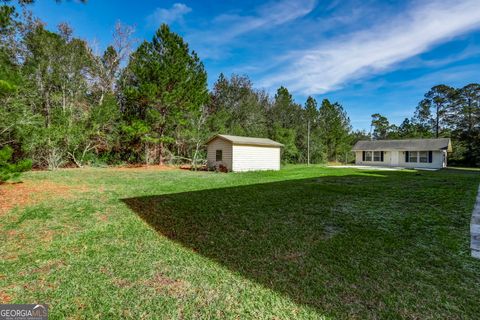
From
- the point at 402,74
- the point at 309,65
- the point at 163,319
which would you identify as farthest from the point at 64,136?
the point at 402,74

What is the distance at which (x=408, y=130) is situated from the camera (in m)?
38.3

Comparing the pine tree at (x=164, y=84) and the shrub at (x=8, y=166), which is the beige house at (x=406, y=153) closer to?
the pine tree at (x=164, y=84)

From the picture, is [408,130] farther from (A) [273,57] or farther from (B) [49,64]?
(B) [49,64]

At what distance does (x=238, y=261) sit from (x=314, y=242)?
1.21 metres

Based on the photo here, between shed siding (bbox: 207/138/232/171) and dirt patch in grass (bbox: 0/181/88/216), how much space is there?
861cm

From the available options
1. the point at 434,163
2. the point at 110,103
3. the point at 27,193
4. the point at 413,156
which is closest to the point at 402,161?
the point at 413,156

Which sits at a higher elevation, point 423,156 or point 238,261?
point 423,156

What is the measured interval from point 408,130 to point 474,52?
30957 millimetres

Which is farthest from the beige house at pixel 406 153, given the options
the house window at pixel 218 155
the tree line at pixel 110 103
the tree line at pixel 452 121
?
the house window at pixel 218 155

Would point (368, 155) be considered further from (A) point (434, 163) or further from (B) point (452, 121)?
(B) point (452, 121)

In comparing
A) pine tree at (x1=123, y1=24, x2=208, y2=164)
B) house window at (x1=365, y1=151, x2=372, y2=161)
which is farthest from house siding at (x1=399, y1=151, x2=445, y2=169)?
pine tree at (x1=123, y1=24, x2=208, y2=164)

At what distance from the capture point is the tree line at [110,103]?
12.2 meters

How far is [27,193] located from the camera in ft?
19.5

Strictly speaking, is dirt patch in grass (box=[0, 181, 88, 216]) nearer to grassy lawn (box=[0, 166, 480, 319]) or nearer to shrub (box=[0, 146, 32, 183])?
grassy lawn (box=[0, 166, 480, 319])
